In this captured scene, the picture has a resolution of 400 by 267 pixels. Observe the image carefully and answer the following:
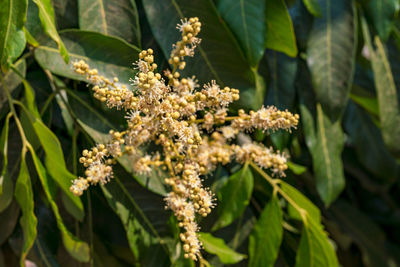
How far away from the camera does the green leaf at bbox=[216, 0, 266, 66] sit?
0.64m

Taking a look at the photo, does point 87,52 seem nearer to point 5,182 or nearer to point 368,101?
point 5,182

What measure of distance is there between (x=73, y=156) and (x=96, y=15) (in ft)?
0.65

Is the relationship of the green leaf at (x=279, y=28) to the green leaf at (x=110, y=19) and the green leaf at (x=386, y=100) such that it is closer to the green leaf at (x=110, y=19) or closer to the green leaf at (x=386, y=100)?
the green leaf at (x=110, y=19)

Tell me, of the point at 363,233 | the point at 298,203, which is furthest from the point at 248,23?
the point at 363,233

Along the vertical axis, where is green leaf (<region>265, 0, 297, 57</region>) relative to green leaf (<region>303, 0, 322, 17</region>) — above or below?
below

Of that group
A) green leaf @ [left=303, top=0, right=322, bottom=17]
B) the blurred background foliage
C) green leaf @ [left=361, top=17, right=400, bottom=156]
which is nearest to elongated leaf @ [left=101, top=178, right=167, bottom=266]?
the blurred background foliage

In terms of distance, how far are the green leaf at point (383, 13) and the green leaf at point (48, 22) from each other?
0.69 meters

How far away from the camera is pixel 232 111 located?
1.75 ft

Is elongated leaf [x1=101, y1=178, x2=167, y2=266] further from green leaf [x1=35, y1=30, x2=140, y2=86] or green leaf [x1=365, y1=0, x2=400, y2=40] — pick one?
green leaf [x1=365, y1=0, x2=400, y2=40]

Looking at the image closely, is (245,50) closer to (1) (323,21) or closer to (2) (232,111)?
(2) (232,111)

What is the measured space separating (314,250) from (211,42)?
0.37 m

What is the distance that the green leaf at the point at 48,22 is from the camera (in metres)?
0.47

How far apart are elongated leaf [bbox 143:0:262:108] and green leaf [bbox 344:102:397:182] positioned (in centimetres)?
70

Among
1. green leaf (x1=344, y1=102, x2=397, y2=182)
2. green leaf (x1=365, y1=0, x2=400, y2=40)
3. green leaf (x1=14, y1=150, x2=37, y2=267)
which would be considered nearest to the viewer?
green leaf (x1=14, y1=150, x2=37, y2=267)
